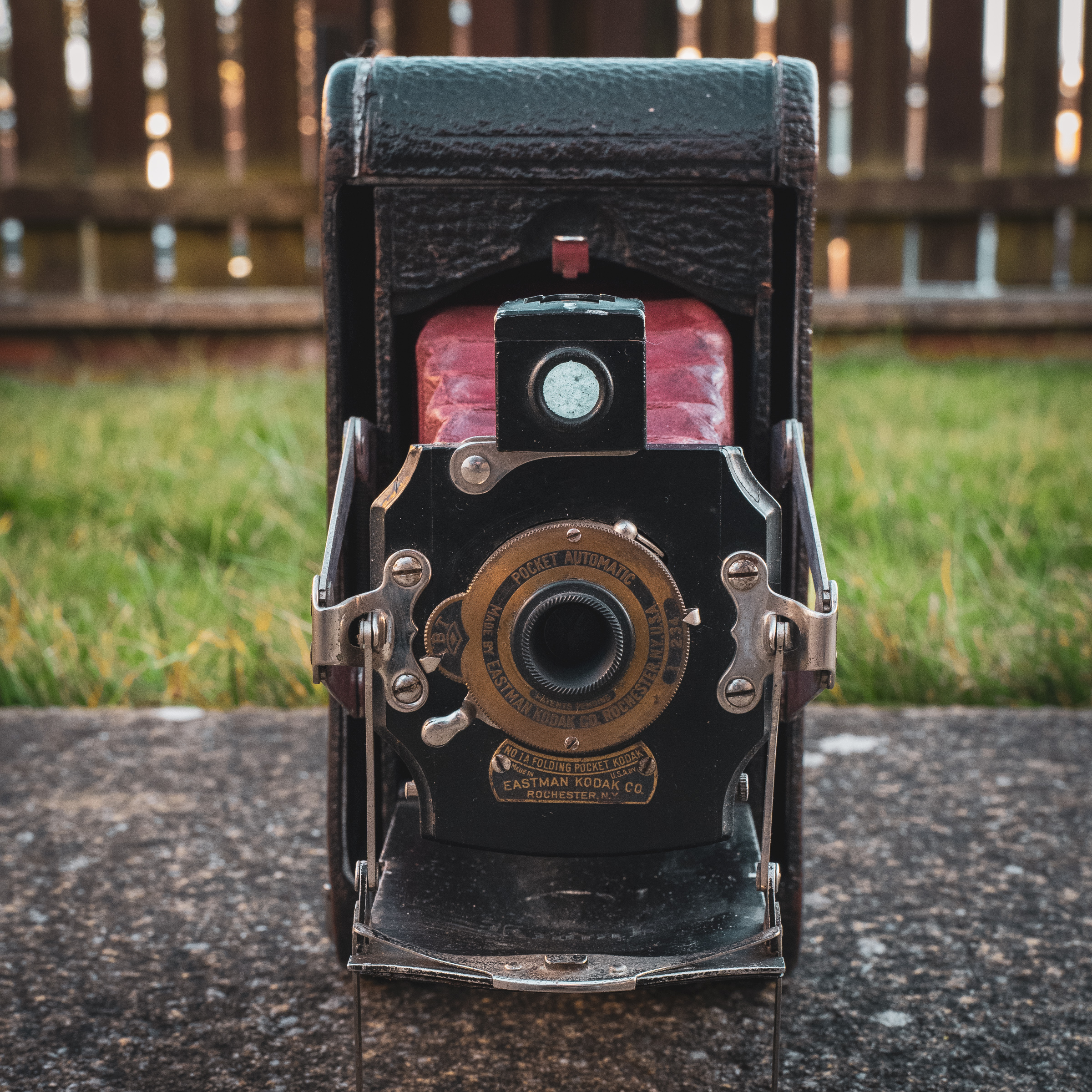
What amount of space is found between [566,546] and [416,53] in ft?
14.0

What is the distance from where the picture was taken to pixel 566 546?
916 mm

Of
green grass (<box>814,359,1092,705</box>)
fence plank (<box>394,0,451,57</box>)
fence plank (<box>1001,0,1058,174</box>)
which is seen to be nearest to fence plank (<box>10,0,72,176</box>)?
fence plank (<box>394,0,451,57</box>)

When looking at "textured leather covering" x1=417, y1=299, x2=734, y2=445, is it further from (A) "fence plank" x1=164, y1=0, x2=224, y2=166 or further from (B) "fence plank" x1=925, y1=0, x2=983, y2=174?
(B) "fence plank" x1=925, y1=0, x2=983, y2=174

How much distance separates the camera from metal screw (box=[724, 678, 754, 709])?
36.8 inches

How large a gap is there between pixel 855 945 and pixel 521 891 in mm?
393

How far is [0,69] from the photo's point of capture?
4.93 metres

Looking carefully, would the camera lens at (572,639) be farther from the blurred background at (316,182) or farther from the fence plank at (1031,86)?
the fence plank at (1031,86)

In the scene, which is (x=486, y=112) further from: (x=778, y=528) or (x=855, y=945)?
(x=855, y=945)

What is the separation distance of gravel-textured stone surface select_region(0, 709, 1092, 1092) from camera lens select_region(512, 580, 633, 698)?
0.35 metres

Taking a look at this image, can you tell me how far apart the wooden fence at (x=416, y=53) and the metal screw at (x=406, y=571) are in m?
4.09

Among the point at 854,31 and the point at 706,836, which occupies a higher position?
the point at 854,31

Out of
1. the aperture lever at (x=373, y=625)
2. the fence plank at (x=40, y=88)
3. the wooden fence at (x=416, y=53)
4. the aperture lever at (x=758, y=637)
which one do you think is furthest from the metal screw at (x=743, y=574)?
the fence plank at (x=40, y=88)

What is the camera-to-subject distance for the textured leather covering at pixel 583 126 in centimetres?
102

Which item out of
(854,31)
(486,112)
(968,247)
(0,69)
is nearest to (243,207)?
(0,69)
